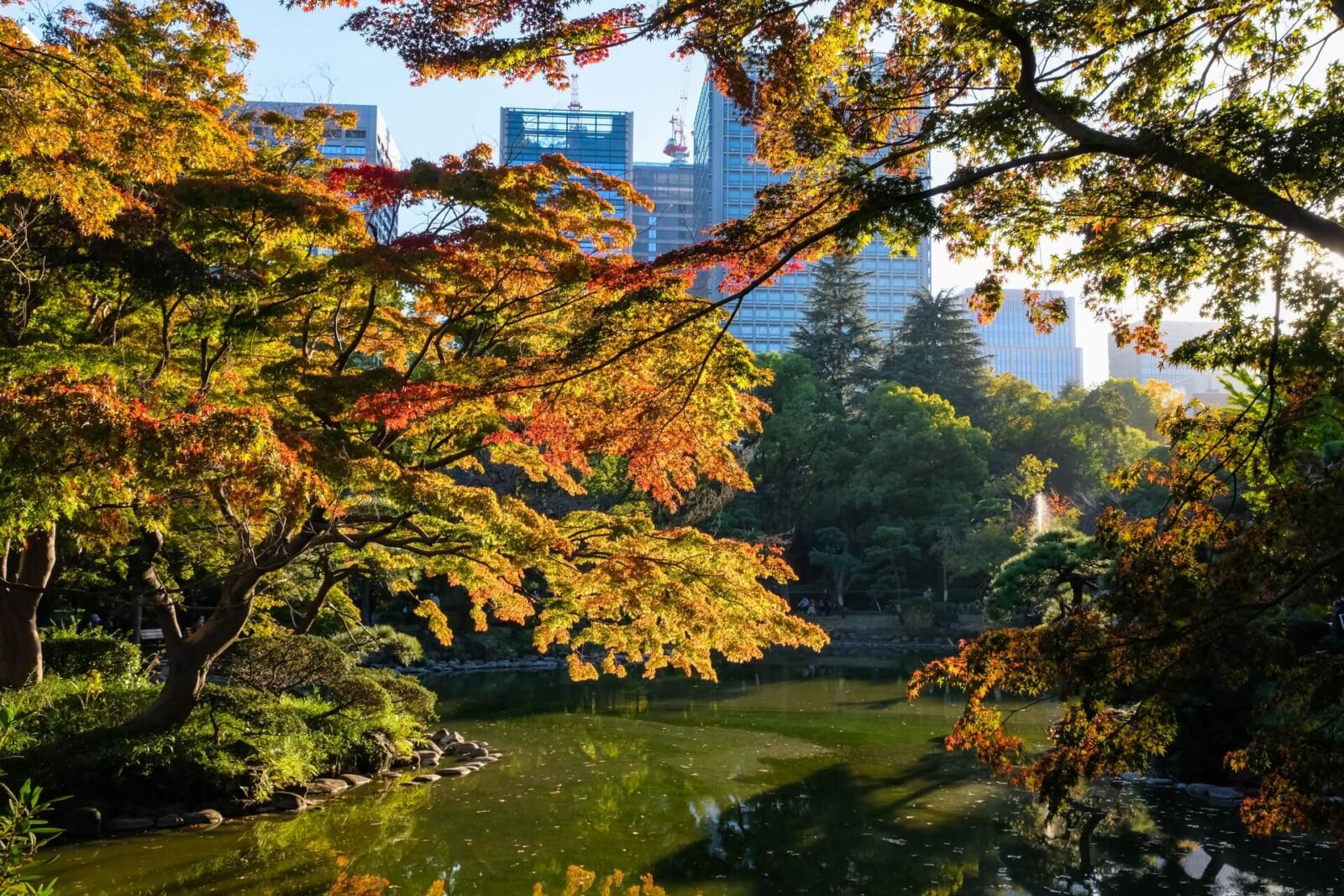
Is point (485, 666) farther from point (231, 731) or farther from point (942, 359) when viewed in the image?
point (942, 359)

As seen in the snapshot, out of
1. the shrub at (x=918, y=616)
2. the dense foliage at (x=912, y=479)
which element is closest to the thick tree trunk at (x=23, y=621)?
the dense foliage at (x=912, y=479)

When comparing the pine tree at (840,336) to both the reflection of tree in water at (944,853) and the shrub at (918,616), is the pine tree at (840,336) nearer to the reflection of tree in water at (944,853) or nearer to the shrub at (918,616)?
the shrub at (918,616)

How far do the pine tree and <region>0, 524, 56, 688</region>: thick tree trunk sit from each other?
3465 cm

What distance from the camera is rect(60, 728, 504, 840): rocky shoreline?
7.25 metres

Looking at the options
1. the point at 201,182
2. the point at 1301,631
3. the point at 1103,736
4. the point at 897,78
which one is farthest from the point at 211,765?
the point at 1301,631

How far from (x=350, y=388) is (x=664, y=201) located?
92203mm

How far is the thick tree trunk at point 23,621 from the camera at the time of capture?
8.06 metres

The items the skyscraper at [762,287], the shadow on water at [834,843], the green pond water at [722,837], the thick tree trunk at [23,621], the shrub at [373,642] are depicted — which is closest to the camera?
the green pond water at [722,837]

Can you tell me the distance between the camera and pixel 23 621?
323 inches

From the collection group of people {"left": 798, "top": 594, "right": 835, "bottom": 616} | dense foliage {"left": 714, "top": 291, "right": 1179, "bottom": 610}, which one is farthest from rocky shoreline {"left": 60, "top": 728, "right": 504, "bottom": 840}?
group of people {"left": 798, "top": 594, "right": 835, "bottom": 616}

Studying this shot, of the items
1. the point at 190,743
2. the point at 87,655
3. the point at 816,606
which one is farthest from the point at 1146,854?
the point at 816,606

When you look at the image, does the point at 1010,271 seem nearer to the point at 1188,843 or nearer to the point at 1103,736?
the point at 1103,736

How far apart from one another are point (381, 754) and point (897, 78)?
28.6 ft

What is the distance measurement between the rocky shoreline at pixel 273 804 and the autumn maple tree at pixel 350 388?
0.79 meters
